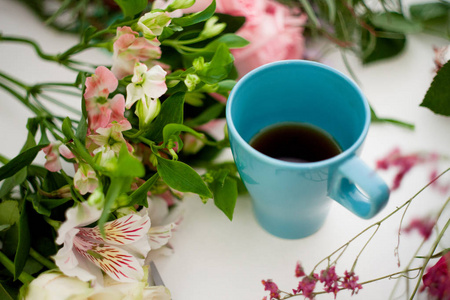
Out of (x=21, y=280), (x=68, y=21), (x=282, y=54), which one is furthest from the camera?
(x=68, y=21)

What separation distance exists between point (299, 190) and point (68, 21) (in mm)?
394

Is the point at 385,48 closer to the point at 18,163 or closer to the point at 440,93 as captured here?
the point at 440,93

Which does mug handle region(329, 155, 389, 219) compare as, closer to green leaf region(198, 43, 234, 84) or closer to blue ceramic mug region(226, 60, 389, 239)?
blue ceramic mug region(226, 60, 389, 239)

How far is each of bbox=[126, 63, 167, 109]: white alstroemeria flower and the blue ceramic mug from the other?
58 millimetres

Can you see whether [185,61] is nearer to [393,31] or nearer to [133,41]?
[133,41]

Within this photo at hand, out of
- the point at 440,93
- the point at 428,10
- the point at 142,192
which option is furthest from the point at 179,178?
the point at 428,10

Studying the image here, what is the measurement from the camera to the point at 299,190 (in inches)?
13.7

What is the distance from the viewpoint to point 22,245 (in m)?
0.34

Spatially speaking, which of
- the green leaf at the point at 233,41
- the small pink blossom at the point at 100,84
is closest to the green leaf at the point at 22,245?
the small pink blossom at the point at 100,84

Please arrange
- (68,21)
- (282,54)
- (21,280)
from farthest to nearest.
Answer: (68,21), (282,54), (21,280)

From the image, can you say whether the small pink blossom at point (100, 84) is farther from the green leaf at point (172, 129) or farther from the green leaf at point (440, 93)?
the green leaf at point (440, 93)

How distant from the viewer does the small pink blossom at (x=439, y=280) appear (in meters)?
0.30

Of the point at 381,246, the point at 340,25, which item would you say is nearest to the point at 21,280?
the point at 381,246

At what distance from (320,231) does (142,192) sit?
0.62 ft
